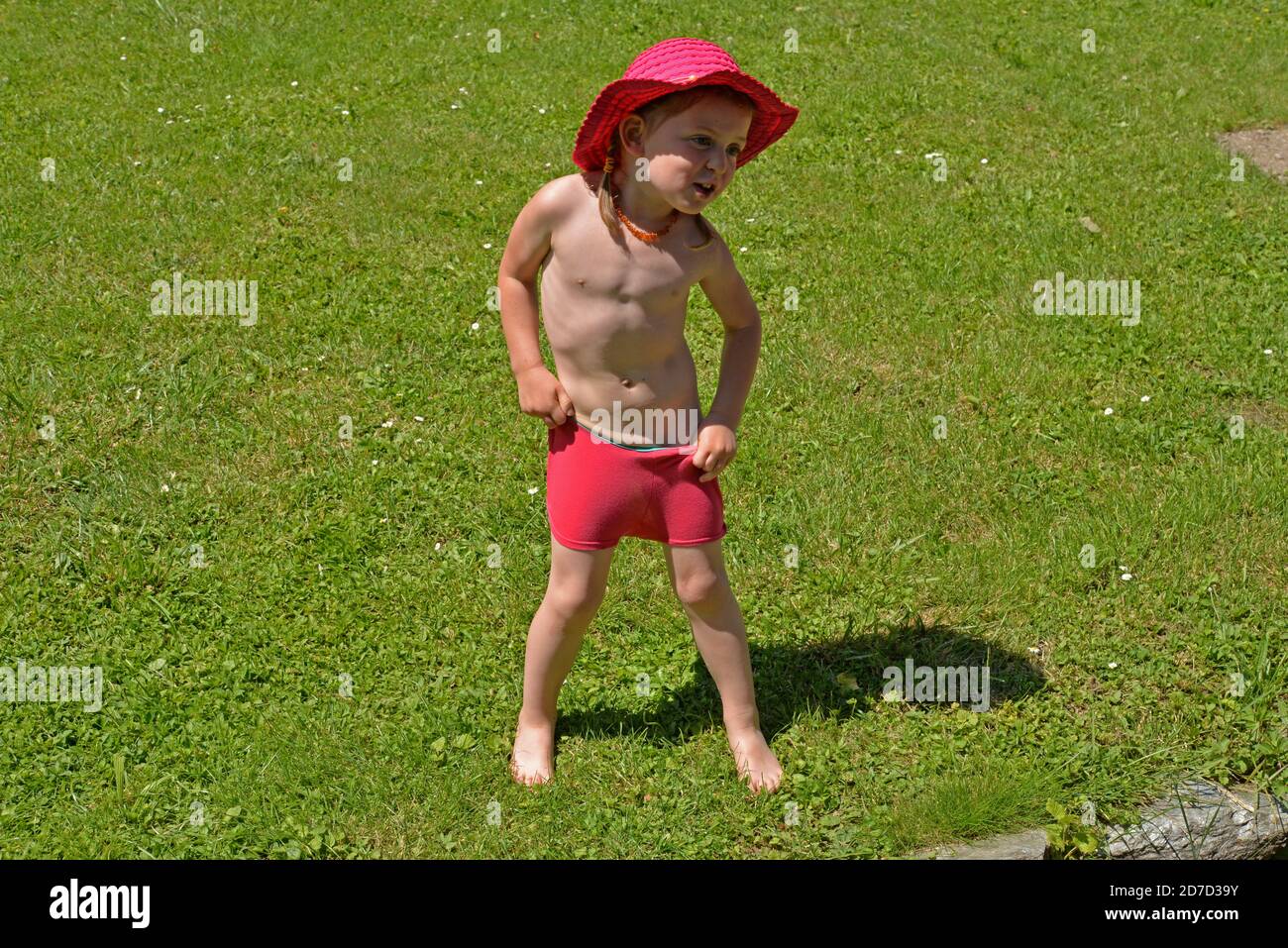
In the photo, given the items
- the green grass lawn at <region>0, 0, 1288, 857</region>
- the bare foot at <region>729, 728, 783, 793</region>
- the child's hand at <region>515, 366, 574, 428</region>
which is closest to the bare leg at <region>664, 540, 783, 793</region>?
the bare foot at <region>729, 728, 783, 793</region>

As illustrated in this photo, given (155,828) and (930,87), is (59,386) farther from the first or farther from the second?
(930,87)

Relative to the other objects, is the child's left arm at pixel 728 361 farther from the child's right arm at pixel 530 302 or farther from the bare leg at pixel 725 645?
the child's right arm at pixel 530 302

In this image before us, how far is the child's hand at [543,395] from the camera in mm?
3609

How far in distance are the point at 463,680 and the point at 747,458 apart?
167 centimetres

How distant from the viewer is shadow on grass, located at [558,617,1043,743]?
14.4 ft

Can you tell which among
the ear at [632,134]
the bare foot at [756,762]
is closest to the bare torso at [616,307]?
the ear at [632,134]

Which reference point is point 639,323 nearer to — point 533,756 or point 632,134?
point 632,134

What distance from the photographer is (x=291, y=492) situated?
5.32m

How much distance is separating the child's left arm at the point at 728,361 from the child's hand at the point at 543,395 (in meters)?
0.39

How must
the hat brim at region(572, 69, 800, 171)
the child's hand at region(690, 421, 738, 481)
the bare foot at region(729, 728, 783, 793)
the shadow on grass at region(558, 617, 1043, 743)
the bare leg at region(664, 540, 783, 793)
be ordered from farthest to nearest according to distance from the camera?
the shadow on grass at region(558, 617, 1043, 743) < the bare foot at region(729, 728, 783, 793) < the bare leg at region(664, 540, 783, 793) < the child's hand at region(690, 421, 738, 481) < the hat brim at region(572, 69, 800, 171)

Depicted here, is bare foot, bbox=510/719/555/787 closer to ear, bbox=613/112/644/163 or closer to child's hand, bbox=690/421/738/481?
child's hand, bbox=690/421/738/481

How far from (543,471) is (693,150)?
2.36m

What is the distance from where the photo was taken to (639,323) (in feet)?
11.6

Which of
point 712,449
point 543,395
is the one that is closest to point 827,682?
point 712,449
